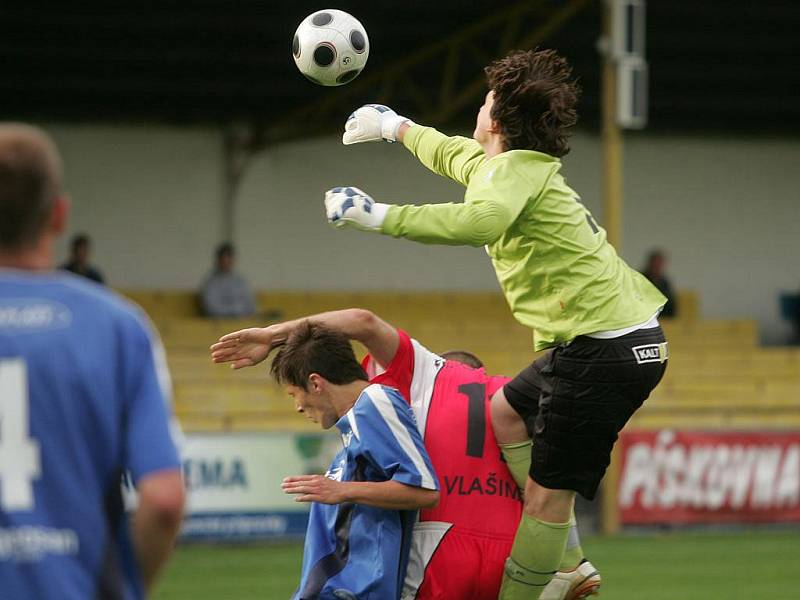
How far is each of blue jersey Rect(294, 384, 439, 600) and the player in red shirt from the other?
0.22 metres

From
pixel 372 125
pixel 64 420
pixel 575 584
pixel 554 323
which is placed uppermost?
pixel 372 125

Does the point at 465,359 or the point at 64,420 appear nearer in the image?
the point at 64,420

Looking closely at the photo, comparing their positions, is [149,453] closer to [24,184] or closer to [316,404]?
[24,184]

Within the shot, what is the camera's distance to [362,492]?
13.5 ft

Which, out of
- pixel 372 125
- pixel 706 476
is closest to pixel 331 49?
pixel 372 125

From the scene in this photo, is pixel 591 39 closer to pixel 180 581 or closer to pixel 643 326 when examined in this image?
pixel 180 581

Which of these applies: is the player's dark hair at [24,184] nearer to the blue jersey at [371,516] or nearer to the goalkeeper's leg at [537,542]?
the blue jersey at [371,516]

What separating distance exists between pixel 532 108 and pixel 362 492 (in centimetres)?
132

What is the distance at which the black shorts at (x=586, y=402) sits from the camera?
4.58m

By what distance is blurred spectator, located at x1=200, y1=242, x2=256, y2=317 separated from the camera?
15.2m

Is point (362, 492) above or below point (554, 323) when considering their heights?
below

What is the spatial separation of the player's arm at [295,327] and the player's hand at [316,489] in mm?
400

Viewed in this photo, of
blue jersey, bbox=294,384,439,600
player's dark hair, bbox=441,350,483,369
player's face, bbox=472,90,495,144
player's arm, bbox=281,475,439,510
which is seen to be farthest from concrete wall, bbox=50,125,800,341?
player's arm, bbox=281,475,439,510

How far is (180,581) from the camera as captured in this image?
9.13 metres
